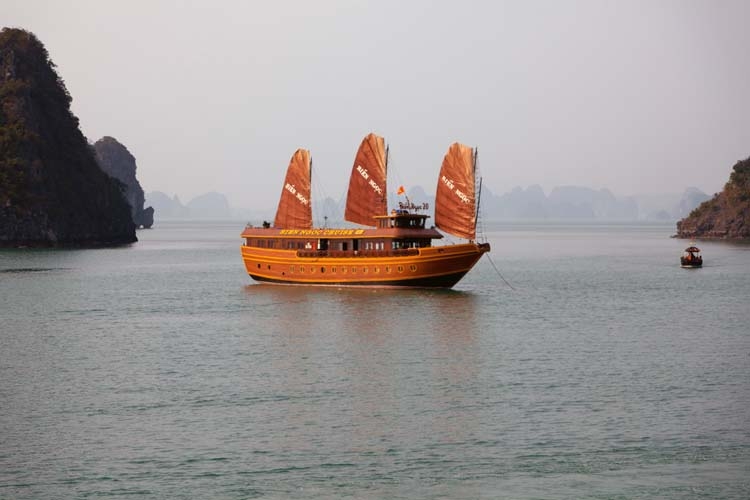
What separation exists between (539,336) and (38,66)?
134499mm

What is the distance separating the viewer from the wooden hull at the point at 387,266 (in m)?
64.4

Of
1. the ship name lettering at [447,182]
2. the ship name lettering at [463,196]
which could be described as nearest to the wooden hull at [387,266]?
the ship name lettering at [463,196]

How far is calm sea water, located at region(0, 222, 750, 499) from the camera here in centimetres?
2316

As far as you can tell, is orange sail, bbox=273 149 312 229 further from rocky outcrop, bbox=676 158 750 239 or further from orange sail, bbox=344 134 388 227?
rocky outcrop, bbox=676 158 750 239

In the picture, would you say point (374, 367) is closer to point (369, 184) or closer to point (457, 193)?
point (457, 193)

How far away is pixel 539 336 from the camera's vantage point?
4656 cm

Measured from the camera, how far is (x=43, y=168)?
146m

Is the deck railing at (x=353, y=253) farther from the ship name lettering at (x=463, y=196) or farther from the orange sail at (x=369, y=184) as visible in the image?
the ship name lettering at (x=463, y=196)

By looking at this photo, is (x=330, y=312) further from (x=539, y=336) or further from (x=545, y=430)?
(x=545, y=430)

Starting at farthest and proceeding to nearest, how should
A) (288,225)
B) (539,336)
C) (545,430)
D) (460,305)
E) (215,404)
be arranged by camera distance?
(288,225) < (460,305) < (539,336) < (215,404) < (545,430)

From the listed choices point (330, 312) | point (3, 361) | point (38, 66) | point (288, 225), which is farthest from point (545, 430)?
point (38, 66)

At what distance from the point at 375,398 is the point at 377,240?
3415cm

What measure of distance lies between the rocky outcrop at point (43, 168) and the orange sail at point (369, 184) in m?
81.4

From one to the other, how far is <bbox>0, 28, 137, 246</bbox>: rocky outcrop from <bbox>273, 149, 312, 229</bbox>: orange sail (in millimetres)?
73885
